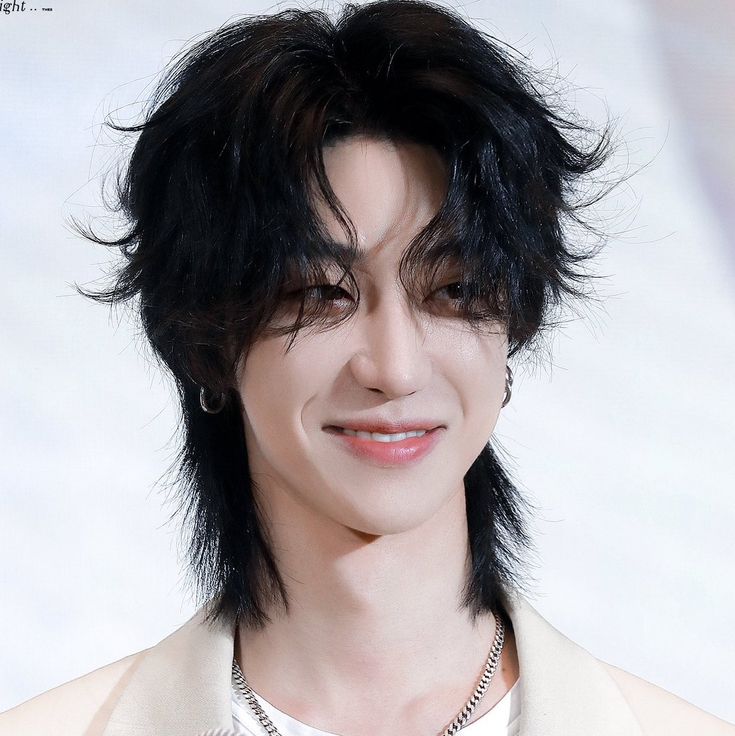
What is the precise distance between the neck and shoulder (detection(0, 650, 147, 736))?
7.7 inches

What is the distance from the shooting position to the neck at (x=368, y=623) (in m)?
1.61

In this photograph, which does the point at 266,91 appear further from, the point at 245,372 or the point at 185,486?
the point at 185,486

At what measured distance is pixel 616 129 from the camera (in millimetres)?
2496

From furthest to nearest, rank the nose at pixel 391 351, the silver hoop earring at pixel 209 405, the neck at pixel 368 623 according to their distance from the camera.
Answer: the silver hoop earring at pixel 209 405
the neck at pixel 368 623
the nose at pixel 391 351

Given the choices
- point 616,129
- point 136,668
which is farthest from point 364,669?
point 616,129

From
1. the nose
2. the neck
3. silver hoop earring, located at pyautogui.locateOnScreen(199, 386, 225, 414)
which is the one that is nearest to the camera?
the nose

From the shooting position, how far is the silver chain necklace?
1.64m

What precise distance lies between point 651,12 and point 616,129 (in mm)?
228

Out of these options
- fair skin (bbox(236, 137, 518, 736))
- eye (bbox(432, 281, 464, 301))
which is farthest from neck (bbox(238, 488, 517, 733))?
eye (bbox(432, 281, 464, 301))

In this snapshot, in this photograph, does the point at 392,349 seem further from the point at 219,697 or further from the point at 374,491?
the point at 219,697

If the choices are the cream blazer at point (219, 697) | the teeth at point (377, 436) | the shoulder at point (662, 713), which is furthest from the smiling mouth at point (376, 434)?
the shoulder at point (662, 713)

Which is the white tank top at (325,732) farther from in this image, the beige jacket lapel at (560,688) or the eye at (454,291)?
the eye at (454,291)

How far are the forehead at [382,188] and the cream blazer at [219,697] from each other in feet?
1.61

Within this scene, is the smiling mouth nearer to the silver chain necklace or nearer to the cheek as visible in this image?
the cheek
